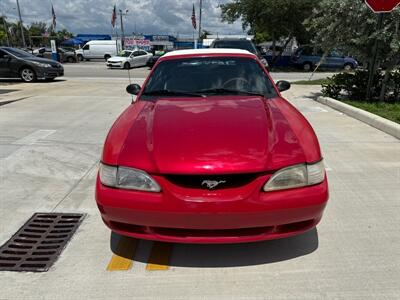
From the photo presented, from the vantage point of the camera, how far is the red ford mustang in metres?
2.71

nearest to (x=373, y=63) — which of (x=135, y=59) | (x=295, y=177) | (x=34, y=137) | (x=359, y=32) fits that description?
(x=359, y=32)

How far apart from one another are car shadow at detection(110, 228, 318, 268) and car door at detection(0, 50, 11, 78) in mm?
16478

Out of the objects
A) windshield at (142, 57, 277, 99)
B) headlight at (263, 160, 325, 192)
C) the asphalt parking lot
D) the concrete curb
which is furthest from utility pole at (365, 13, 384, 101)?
headlight at (263, 160, 325, 192)

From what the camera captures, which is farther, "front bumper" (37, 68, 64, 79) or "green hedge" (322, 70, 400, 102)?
"front bumper" (37, 68, 64, 79)

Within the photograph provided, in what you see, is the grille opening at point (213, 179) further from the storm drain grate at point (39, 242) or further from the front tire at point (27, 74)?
the front tire at point (27, 74)

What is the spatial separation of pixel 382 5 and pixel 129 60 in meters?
25.2

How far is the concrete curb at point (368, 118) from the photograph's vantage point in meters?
7.09

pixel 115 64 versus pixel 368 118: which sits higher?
pixel 368 118

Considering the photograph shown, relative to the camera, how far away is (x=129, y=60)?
32.0 metres

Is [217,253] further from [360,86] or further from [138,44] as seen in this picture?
[138,44]

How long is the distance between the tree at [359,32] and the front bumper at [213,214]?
25.7 ft

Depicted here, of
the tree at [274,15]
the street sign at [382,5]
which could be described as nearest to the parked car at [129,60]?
the tree at [274,15]

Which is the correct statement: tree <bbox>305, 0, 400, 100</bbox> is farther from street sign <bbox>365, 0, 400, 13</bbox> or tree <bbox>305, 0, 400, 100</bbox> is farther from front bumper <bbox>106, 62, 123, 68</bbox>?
front bumper <bbox>106, 62, 123, 68</bbox>

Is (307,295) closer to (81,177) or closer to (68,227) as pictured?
(68,227)
